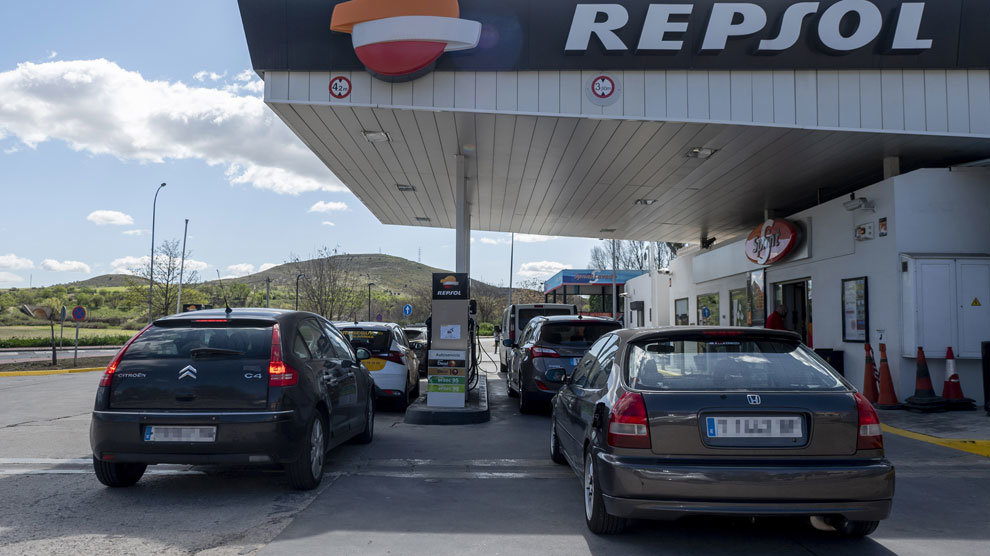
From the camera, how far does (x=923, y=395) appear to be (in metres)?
10.9

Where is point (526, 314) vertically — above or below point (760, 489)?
above

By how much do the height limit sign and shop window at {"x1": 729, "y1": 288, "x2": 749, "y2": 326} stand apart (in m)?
10.4

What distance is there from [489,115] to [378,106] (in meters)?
1.67

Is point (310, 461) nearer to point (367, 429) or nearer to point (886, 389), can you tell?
point (367, 429)

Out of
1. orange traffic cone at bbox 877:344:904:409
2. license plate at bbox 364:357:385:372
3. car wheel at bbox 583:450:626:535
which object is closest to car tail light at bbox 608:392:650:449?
car wheel at bbox 583:450:626:535

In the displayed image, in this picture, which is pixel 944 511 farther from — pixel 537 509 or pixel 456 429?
pixel 456 429

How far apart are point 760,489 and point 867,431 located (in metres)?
0.75

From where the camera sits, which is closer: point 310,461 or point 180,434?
point 180,434

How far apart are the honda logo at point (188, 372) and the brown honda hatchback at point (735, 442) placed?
3075mm

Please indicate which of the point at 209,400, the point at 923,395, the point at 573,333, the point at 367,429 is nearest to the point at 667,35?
the point at 573,333

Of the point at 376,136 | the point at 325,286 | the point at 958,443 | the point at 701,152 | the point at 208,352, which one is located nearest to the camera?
the point at 208,352

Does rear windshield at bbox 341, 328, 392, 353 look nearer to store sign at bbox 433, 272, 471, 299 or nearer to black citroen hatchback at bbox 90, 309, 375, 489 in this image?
store sign at bbox 433, 272, 471, 299

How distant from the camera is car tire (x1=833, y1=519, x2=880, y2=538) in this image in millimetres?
4410

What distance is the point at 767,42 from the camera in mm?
10438
